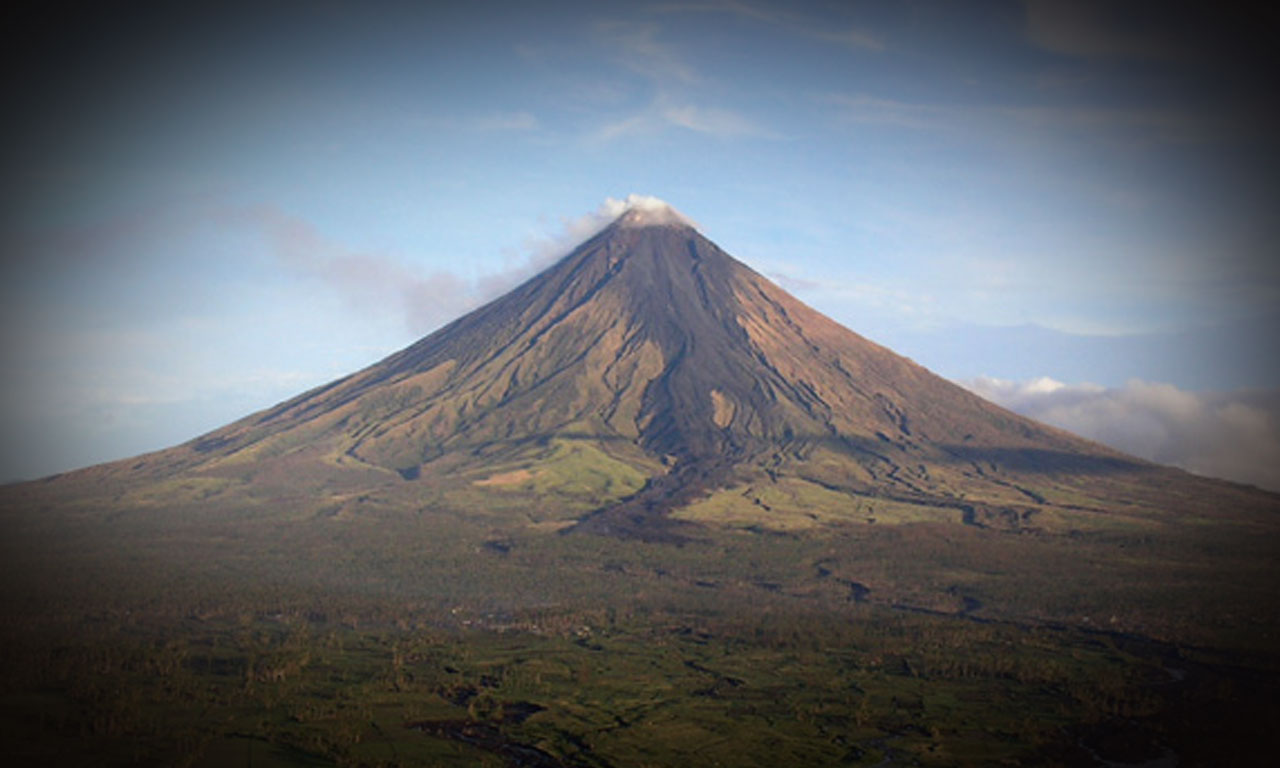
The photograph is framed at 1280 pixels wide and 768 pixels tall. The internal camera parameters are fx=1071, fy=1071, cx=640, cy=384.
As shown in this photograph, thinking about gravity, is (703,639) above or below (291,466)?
below

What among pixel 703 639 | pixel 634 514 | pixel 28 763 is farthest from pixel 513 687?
pixel 634 514

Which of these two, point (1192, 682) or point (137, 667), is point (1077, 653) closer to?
point (1192, 682)

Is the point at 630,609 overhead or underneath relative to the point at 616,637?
overhead

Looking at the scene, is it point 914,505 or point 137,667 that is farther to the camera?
point 914,505

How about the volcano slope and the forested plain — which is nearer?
the forested plain

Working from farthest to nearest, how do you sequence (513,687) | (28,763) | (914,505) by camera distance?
(914,505), (513,687), (28,763)

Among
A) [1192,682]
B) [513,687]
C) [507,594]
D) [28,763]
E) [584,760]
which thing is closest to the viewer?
[28,763]

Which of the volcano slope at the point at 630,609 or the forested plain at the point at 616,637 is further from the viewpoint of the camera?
the volcano slope at the point at 630,609
